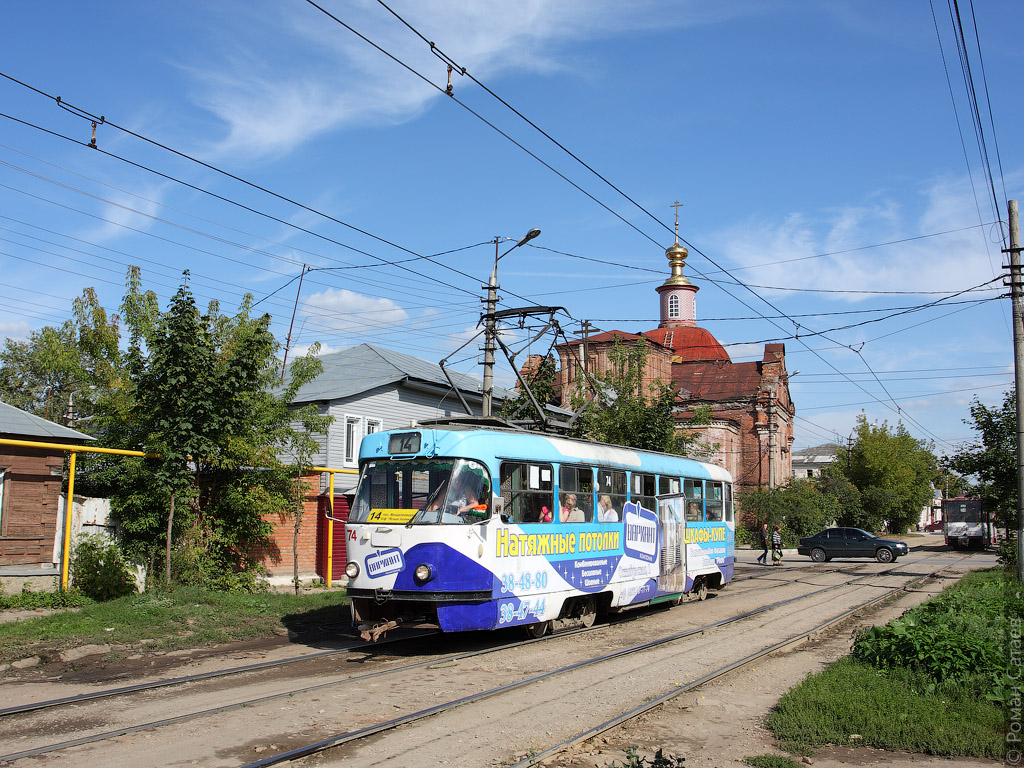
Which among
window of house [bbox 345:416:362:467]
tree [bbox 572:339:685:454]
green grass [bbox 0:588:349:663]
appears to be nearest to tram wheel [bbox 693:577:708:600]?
tree [bbox 572:339:685:454]

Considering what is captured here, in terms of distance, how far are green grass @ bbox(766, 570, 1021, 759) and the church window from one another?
60231mm

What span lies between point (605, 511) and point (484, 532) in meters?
3.40

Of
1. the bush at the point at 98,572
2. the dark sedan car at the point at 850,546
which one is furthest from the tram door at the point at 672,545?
the dark sedan car at the point at 850,546

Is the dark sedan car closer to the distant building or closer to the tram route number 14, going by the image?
the tram route number 14

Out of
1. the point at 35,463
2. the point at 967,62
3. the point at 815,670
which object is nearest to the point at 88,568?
the point at 35,463

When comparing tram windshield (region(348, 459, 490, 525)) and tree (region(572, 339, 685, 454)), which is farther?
tree (region(572, 339, 685, 454))

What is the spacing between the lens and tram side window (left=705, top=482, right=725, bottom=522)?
1827 centimetres

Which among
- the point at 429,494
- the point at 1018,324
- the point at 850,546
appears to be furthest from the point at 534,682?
the point at 850,546

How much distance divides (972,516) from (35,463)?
2026 inches

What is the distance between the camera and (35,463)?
1330 centimetres

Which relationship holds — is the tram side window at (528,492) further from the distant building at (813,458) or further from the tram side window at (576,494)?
the distant building at (813,458)

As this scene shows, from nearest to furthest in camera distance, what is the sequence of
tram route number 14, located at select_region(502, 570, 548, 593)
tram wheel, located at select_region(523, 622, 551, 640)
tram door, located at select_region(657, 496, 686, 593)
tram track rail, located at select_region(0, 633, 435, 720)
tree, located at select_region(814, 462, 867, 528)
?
1. tram track rail, located at select_region(0, 633, 435, 720)
2. tram route number 14, located at select_region(502, 570, 548, 593)
3. tram wheel, located at select_region(523, 622, 551, 640)
4. tram door, located at select_region(657, 496, 686, 593)
5. tree, located at select_region(814, 462, 867, 528)

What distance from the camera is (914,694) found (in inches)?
312

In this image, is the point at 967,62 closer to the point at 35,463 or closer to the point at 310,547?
the point at 310,547
